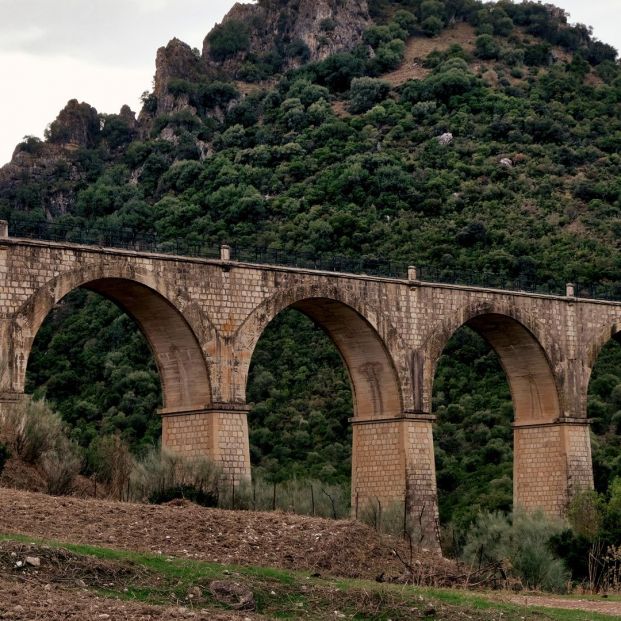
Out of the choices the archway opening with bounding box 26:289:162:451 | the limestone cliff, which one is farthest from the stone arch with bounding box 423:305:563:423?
the limestone cliff

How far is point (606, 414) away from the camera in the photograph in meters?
59.9

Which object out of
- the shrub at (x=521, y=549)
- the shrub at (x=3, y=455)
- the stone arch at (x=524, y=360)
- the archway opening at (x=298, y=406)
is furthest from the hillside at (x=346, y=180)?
the shrub at (x=3, y=455)

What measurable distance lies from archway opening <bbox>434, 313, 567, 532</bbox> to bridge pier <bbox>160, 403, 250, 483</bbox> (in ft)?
34.1

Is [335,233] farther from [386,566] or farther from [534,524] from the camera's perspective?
[386,566]

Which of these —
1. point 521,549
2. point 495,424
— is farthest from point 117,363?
point 521,549

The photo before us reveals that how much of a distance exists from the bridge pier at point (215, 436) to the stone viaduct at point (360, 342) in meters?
0.04

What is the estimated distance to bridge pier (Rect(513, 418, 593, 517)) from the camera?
48.1 m

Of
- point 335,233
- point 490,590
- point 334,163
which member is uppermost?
point 334,163

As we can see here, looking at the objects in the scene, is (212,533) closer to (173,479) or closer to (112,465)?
(173,479)

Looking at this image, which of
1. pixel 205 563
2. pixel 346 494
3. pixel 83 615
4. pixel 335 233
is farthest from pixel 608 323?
pixel 83 615

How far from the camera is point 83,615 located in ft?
64.8

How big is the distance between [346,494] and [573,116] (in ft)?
144

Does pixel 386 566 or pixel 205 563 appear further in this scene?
pixel 386 566

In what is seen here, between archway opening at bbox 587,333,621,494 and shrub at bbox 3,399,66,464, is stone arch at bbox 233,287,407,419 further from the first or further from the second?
archway opening at bbox 587,333,621,494
